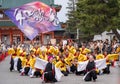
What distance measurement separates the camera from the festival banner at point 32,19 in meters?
21.0

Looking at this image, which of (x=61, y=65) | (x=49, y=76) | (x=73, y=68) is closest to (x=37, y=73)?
(x=61, y=65)

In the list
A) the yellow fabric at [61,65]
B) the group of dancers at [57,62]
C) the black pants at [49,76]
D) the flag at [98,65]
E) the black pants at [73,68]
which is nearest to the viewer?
the black pants at [49,76]

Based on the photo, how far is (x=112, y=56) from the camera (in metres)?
20.9

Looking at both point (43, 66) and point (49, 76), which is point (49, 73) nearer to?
point (49, 76)

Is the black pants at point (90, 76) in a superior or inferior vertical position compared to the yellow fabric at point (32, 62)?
inferior

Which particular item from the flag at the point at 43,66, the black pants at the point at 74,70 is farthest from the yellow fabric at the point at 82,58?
the flag at the point at 43,66

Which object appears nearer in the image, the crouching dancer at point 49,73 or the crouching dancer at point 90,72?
the crouching dancer at point 49,73

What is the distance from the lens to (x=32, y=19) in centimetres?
2142

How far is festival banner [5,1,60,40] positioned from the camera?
21.0m

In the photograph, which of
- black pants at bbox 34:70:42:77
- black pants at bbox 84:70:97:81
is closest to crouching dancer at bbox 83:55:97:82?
black pants at bbox 84:70:97:81

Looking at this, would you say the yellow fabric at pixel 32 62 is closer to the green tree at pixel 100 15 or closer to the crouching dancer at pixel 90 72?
the crouching dancer at pixel 90 72

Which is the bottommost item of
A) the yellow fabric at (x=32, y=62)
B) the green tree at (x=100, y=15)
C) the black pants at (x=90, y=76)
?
the black pants at (x=90, y=76)

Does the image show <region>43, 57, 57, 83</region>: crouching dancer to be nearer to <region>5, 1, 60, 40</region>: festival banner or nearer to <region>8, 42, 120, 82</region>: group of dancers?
<region>8, 42, 120, 82</region>: group of dancers

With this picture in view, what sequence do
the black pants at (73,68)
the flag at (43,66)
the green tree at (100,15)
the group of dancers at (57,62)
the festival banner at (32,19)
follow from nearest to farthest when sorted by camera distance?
the group of dancers at (57,62) → the flag at (43,66) → the festival banner at (32,19) → the black pants at (73,68) → the green tree at (100,15)
